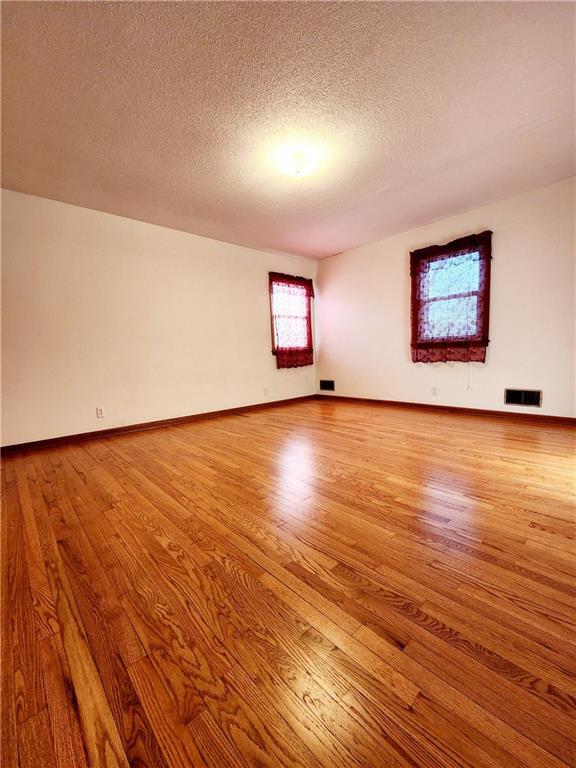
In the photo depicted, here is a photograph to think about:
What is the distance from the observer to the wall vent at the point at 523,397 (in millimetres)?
3535

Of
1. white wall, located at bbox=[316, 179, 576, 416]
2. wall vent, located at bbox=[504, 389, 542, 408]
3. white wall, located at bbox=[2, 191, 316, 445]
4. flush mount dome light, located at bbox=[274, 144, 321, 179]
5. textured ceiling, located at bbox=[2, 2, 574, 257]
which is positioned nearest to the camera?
textured ceiling, located at bbox=[2, 2, 574, 257]

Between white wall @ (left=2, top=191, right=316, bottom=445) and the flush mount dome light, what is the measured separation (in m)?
2.01

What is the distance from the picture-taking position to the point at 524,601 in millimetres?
1046

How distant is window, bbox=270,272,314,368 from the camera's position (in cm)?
524

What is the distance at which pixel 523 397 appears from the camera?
3.64 meters

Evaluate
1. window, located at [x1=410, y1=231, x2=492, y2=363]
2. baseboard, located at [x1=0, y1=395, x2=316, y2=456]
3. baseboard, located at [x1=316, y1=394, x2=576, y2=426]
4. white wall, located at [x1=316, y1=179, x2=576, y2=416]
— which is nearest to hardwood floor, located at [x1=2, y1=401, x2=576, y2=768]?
baseboard, located at [x1=0, y1=395, x2=316, y2=456]

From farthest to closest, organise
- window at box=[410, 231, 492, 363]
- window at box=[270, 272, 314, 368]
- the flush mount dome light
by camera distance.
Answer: window at box=[270, 272, 314, 368]
window at box=[410, 231, 492, 363]
the flush mount dome light

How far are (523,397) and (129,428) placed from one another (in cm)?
Answer: 483

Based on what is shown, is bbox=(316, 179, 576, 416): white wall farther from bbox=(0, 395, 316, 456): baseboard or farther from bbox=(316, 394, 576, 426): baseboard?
bbox=(0, 395, 316, 456): baseboard

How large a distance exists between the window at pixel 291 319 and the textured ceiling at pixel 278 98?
6.47 ft

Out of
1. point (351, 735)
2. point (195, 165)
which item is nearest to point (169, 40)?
point (195, 165)

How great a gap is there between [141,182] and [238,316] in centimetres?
215

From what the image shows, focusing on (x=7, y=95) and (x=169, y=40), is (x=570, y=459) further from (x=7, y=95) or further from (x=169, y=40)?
(x=7, y=95)

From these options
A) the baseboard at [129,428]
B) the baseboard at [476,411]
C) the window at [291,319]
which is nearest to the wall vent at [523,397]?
the baseboard at [476,411]
